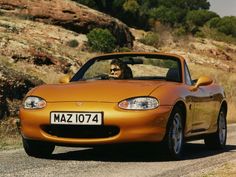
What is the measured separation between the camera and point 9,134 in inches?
487

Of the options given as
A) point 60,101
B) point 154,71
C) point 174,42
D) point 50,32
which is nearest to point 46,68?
point 154,71

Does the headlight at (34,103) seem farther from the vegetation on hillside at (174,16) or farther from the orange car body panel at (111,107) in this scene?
the vegetation on hillside at (174,16)

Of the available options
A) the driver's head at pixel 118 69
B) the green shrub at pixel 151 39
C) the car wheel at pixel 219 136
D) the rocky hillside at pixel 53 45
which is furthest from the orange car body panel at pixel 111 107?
the green shrub at pixel 151 39

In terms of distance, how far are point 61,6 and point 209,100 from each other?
40440mm

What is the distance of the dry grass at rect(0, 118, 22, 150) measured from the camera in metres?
10.9

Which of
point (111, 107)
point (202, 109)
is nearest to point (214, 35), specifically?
point (202, 109)

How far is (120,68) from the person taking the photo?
9.15 metres

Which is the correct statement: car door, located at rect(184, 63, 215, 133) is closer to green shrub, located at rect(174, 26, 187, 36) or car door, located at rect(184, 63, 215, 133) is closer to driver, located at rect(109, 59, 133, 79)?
driver, located at rect(109, 59, 133, 79)

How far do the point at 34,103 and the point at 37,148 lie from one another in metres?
0.62

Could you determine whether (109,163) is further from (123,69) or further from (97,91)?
(123,69)

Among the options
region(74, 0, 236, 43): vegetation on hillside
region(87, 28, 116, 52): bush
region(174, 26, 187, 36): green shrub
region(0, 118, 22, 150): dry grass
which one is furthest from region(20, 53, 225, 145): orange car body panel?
region(174, 26, 187, 36): green shrub

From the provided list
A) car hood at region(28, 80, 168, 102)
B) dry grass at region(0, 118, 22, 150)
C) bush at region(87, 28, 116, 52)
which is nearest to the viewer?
car hood at region(28, 80, 168, 102)

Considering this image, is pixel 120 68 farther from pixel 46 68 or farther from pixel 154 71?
pixel 154 71

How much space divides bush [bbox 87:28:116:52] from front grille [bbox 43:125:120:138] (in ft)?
121
